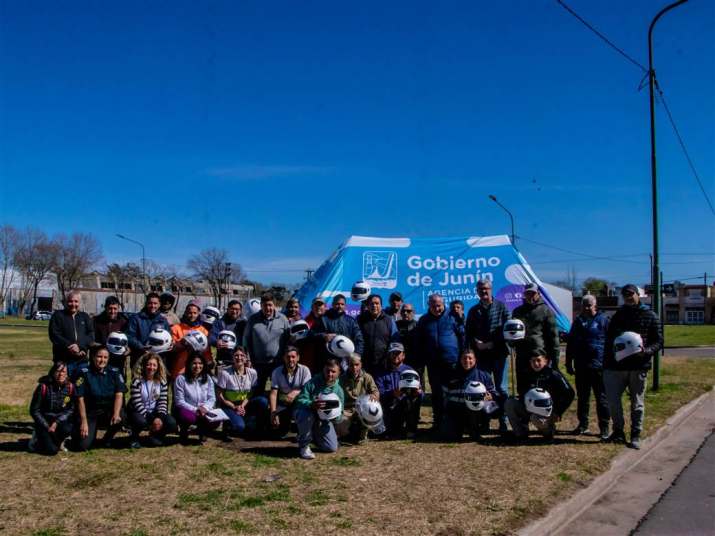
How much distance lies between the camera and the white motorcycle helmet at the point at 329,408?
7371 mm

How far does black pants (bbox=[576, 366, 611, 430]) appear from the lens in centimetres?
870

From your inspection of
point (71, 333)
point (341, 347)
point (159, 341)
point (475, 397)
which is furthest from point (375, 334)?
point (71, 333)

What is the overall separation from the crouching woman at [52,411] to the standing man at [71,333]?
0.75 metres

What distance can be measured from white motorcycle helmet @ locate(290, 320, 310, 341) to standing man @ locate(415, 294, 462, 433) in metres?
1.53

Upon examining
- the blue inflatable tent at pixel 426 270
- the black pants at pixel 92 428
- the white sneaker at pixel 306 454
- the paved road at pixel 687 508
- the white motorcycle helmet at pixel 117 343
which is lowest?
the paved road at pixel 687 508

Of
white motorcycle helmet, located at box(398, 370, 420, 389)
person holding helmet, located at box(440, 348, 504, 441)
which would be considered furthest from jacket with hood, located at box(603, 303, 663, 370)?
white motorcycle helmet, located at box(398, 370, 420, 389)

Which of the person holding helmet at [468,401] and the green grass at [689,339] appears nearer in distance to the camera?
the person holding helmet at [468,401]

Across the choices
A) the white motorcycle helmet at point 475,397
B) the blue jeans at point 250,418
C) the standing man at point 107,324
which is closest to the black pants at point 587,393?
the white motorcycle helmet at point 475,397

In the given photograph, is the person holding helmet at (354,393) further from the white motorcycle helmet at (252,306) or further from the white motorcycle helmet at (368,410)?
the white motorcycle helmet at (252,306)

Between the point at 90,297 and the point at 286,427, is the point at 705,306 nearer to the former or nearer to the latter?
the point at 90,297

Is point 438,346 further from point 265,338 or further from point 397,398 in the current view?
point 265,338

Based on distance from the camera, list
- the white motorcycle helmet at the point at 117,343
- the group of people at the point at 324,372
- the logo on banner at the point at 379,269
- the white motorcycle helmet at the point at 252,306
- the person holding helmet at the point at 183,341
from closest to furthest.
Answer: the group of people at the point at 324,372 → the white motorcycle helmet at the point at 117,343 → the person holding helmet at the point at 183,341 → the white motorcycle helmet at the point at 252,306 → the logo on banner at the point at 379,269

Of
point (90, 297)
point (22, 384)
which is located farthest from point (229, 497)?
point (90, 297)

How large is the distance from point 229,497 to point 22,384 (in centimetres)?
980
